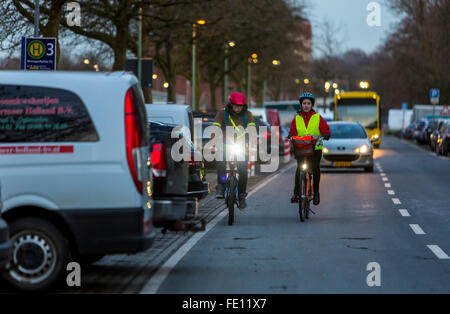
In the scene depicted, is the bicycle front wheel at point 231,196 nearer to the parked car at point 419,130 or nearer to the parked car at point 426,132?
the parked car at point 426,132

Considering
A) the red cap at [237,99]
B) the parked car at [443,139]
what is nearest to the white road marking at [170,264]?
the red cap at [237,99]

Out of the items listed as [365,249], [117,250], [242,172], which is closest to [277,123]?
[242,172]

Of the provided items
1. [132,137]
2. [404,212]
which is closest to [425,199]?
[404,212]

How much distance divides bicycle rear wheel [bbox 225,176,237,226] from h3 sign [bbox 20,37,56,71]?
6094 mm

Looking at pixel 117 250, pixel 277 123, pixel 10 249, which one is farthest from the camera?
pixel 277 123

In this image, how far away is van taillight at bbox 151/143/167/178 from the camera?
900cm

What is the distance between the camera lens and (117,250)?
7754mm

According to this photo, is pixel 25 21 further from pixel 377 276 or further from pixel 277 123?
pixel 377 276

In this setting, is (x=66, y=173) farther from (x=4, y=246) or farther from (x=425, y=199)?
(x=425, y=199)

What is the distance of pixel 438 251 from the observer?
10617 mm

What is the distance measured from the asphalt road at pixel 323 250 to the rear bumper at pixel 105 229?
47cm

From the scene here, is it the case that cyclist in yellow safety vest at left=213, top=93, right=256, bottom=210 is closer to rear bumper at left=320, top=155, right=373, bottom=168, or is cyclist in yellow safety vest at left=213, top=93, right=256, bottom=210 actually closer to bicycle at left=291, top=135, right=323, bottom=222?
bicycle at left=291, top=135, right=323, bottom=222

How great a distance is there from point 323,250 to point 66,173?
12.7 feet
